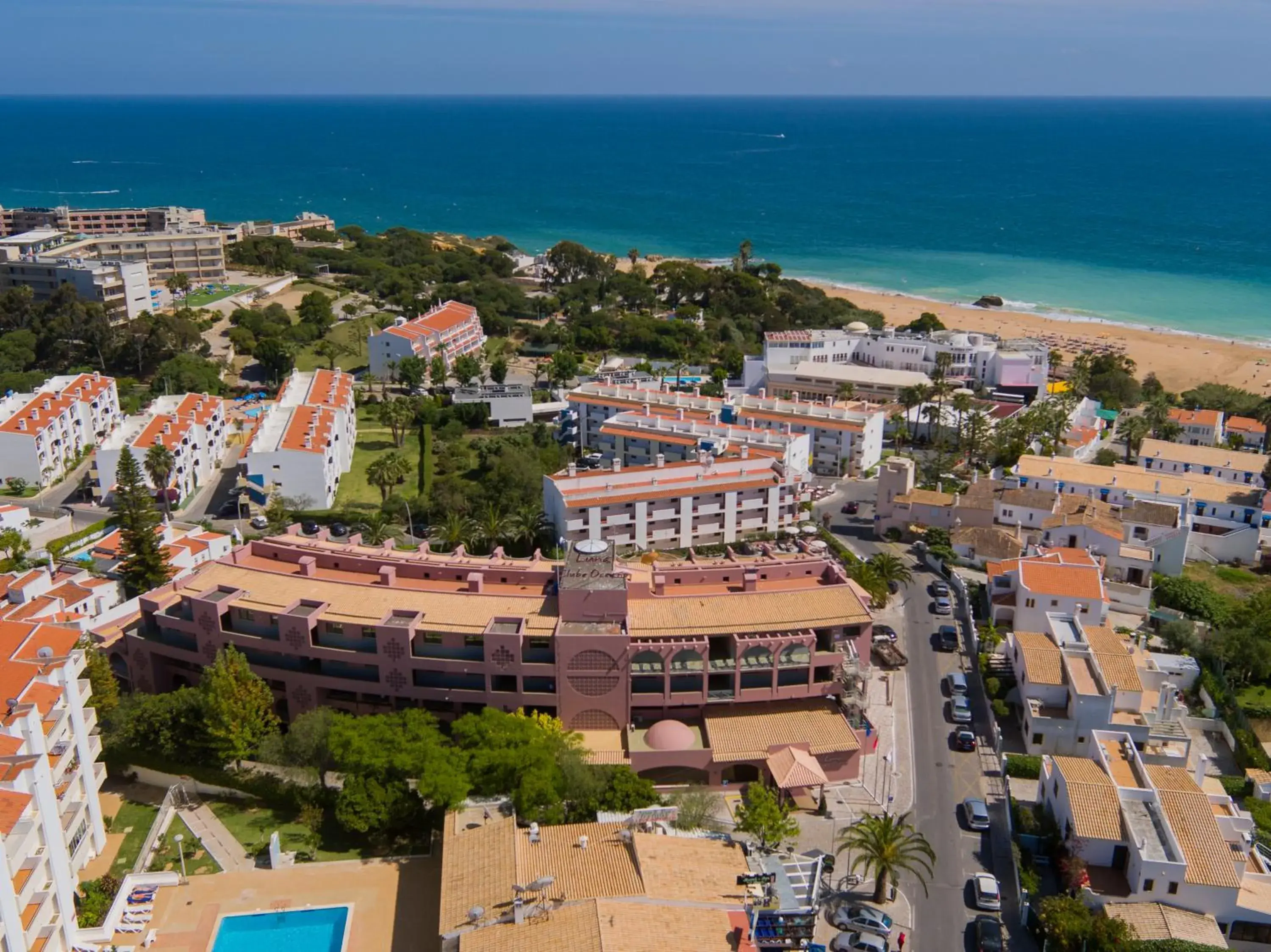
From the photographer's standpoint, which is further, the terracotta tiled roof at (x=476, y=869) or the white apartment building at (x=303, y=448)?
the white apartment building at (x=303, y=448)

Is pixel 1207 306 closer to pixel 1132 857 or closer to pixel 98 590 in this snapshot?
pixel 1132 857

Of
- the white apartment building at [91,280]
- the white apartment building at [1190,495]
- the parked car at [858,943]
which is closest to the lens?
the parked car at [858,943]

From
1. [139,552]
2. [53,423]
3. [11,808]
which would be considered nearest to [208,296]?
[53,423]

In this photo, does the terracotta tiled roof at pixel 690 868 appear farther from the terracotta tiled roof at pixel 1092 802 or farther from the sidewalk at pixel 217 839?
the sidewalk at pixel 217 839

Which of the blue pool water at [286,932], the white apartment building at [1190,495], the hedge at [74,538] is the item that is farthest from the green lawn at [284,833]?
the white apartment building at [1190,495]

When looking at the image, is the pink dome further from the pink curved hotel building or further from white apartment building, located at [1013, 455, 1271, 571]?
white apartment building, located at [1013, 455, 1271, 571]
